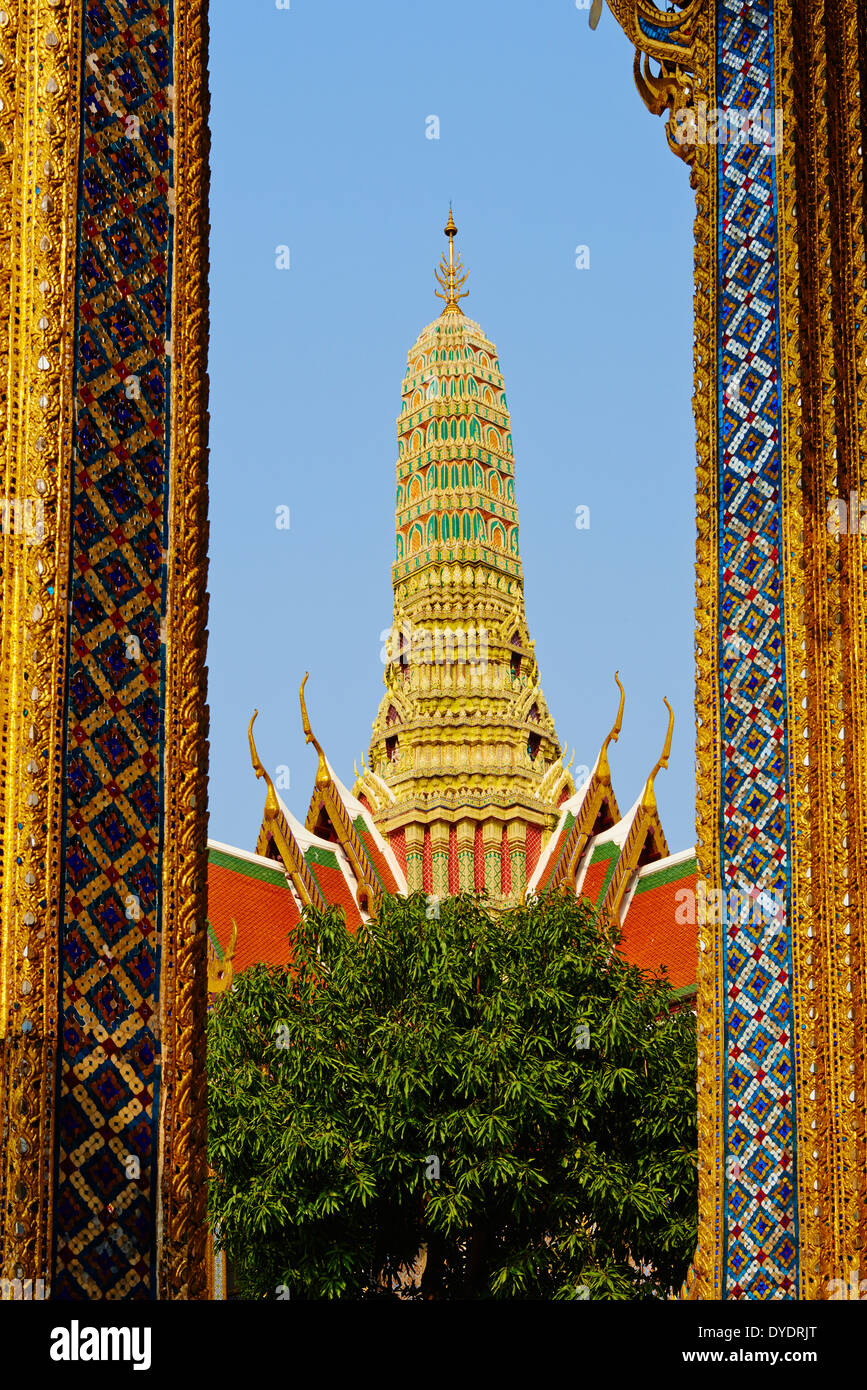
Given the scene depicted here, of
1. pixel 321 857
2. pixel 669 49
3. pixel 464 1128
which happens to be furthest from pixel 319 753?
pixel 669 49

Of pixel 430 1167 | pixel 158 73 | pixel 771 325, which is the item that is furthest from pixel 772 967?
pixel 430 1167

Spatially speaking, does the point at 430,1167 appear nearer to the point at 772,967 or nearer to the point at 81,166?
the point at 772,967

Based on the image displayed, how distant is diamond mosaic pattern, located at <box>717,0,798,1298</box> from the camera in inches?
243

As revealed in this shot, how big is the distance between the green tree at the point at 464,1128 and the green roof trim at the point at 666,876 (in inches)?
346

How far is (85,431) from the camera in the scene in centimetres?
438

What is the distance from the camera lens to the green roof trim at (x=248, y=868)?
2127 centimetres

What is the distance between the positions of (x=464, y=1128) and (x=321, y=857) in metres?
10.8

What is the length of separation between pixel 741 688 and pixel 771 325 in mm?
1257
